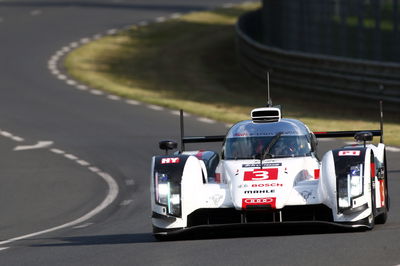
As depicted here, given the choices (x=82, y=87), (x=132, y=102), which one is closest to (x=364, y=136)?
(x=132, y=102)

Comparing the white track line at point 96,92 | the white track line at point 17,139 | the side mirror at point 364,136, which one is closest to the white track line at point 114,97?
the white track line at point 96,92

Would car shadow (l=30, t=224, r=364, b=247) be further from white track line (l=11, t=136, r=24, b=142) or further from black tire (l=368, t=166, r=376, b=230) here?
white track line (l=11, t=136, r=24, b=142)

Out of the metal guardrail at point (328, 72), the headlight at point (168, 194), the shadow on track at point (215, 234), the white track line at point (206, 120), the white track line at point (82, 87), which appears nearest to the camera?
the shadow on track at point (215, 234)

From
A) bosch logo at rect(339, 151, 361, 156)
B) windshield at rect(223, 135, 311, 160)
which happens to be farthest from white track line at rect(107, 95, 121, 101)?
bosch logo at rect(339, 151, 361, 156)

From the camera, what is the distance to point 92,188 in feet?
69.9

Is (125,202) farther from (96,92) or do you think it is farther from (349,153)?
(96,92)

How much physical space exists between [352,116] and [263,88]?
7107mm

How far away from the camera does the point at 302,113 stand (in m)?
31.4

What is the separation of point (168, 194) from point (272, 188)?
1.22 m

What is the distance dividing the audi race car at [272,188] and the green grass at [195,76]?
35.2ft

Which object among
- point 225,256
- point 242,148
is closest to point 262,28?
point 242,148

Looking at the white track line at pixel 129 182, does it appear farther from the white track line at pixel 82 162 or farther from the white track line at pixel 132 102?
the white track line at pixel 132 102

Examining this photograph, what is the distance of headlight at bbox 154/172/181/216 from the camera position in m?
14.1

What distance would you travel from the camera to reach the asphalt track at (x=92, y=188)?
41.8ft
